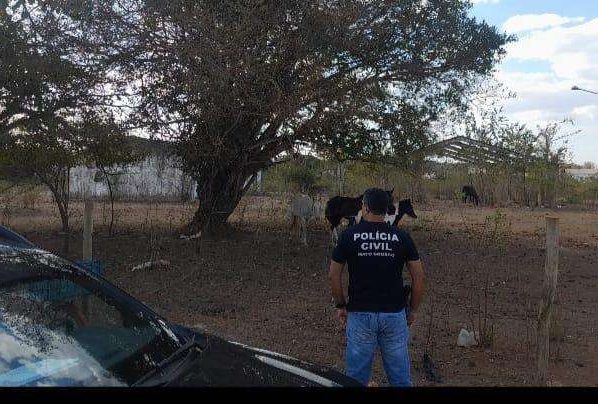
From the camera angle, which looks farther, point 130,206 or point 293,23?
point 130,206

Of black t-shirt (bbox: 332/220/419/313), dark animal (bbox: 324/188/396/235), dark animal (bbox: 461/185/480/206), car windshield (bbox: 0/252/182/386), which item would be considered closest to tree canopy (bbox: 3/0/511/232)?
dark animal (bbox: 324/188/396/235)

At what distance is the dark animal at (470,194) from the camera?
950 inches

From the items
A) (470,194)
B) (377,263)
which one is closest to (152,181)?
(377,263)

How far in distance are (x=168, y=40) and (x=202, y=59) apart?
0.97m

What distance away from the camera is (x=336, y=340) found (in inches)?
255

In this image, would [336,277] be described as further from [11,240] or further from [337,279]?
[11,240]

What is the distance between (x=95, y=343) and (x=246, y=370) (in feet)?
2.49

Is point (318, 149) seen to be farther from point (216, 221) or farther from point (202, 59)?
point (202, 59)

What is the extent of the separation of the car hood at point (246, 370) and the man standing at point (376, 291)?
2.67ft

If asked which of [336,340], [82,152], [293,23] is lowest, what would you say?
[336,340]

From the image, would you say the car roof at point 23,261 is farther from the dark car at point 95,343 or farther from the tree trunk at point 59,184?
the tree trunk at point 59,184

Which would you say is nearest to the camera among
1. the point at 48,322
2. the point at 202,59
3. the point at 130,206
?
the point at 48,322

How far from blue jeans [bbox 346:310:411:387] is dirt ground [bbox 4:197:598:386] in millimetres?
1216

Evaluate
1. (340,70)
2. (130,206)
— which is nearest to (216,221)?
(130,206)
